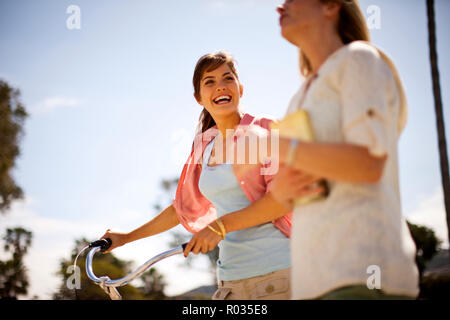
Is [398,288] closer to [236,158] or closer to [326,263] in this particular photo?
[326,263]

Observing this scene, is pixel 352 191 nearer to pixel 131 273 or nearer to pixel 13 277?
pixel 131 273

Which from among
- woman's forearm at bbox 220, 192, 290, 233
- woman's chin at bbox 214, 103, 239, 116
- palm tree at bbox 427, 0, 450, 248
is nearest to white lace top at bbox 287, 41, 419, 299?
woman's forearm at bbox 220, 192, 290, 233

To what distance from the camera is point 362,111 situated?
1419 millimetres

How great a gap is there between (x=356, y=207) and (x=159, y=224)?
2.00 meters

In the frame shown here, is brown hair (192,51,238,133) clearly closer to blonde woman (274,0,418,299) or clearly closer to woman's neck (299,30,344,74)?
woman's neck (299,30,344,74)

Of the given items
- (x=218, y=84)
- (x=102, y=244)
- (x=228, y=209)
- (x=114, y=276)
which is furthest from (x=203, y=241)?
(x=114, y=276)

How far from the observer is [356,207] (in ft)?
4.83

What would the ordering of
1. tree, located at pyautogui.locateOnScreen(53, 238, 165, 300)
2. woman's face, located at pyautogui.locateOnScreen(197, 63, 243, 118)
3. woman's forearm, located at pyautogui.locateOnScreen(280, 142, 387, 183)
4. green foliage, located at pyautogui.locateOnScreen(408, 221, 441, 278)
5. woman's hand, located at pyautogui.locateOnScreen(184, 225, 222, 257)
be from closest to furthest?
woman's forearm, located at pyautogui.locateOnScreen(280, 142, 387, 183), woman's hand, located at pyautogui.locateOnScreen(184, 225, 222, 257), woman's face, located at pyautogui.locateOnScreen(197, 63, 243, 118), tree, located at pyautogui.locateOnScreen(53, 238, 165, 300), green foliage, located at pyautogui.locateOnScreen(408, 221, 441, 278)

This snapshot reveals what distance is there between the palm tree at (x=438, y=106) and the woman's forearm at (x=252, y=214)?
9854 mm

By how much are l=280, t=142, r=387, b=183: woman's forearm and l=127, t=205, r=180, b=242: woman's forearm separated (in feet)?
6.32

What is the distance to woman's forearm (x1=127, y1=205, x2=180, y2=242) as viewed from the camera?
3168mm

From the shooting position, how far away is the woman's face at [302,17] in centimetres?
176
